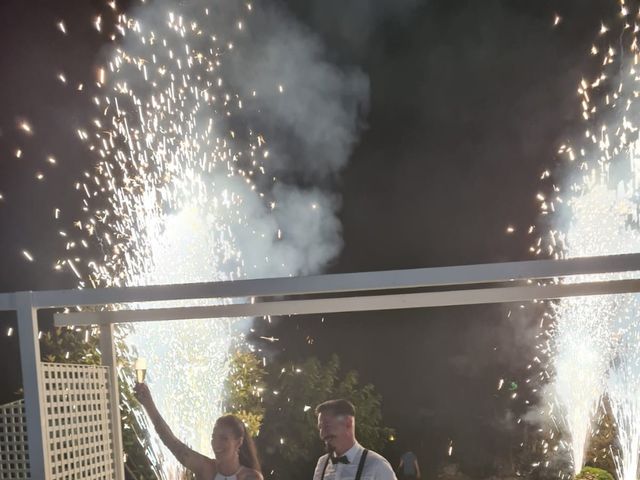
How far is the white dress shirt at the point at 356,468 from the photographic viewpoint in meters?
4.55

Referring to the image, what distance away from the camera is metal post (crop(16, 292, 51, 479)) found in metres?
3.60

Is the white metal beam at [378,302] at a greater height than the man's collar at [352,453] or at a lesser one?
greater

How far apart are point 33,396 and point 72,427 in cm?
51

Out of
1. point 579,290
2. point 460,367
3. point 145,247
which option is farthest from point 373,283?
point 460,367

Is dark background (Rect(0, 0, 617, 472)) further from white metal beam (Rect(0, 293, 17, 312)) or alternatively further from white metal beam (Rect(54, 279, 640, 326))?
white metal beam (Rect(0, 293, 17, 312))

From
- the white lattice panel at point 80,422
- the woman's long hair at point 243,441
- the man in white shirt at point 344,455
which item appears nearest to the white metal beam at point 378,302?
the white lattice panel at point 80,422

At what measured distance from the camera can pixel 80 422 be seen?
4312 mm

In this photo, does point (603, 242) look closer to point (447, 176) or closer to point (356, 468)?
point (447, 176)

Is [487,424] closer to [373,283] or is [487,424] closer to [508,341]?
[508,341]

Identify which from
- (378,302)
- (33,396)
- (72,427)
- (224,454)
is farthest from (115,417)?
(378,302)

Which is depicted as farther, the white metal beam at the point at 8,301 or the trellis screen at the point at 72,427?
the trellis screen at the point at 72,427

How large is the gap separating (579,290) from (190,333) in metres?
6.81

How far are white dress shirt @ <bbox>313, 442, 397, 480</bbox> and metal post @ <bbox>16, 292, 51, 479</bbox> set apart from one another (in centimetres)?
165

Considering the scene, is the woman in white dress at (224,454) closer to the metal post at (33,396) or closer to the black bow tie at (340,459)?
the black bow tie at (340,459)
